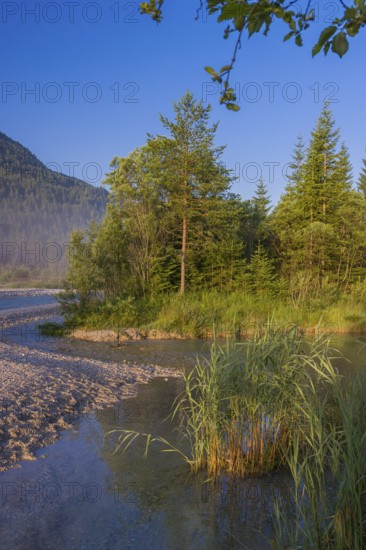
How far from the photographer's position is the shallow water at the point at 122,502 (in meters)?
3.48

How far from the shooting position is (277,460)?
485 cm

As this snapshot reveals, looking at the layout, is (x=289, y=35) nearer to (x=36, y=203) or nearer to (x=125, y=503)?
(x=125, y=503)

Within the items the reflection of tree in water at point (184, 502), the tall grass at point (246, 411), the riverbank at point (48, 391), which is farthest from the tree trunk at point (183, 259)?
the tall grass at point (246, 411)

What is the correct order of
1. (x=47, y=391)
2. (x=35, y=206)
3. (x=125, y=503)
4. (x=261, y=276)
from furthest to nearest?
(x=35, y=206) → (x=261, y=276) → (x=47, y=391) → (x=125, y=503)

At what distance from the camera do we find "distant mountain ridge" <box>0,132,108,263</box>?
67.1m

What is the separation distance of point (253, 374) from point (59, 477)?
86.4 inches

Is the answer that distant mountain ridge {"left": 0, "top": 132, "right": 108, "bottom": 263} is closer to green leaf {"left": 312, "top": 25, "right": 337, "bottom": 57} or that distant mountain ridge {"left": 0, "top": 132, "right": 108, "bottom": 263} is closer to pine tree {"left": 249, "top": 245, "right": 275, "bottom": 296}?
pine tree {"left": 249, "top": 245, "right": 275, "bottom": 296}

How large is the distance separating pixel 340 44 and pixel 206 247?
17.8m

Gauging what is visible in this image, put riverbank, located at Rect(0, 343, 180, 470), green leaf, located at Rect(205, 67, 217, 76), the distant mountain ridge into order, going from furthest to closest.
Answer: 1. the distant mountain ridge
2. riverbank, located at Rect(0, 343, 180, 470)
3. green leaf, located at Rect(205, 67, 217, 76)

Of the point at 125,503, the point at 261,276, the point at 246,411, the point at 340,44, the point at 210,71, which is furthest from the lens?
the point at 261,276

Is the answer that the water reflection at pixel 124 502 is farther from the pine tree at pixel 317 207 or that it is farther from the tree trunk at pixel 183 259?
the pine tree at pixel 317 207

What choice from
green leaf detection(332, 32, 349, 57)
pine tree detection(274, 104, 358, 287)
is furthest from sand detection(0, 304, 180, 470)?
pine tree detection(274, 104, 358, 287)

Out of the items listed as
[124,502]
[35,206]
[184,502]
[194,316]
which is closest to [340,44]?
[184,502]

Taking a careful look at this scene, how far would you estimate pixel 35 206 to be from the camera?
3164 inches
